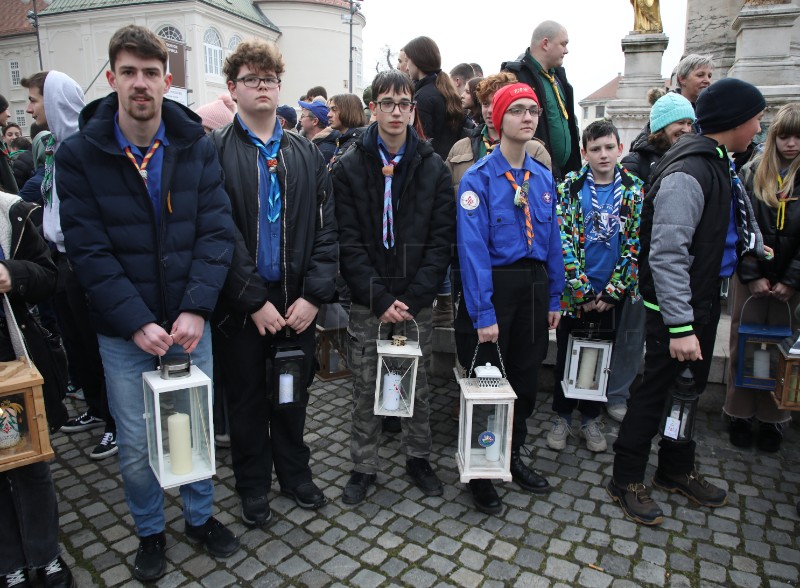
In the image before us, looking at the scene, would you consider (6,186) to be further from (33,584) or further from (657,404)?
(657,404)

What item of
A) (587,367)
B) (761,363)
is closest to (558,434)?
(587,367)

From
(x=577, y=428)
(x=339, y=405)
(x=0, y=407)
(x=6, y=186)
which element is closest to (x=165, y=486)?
(x=0, y=407)

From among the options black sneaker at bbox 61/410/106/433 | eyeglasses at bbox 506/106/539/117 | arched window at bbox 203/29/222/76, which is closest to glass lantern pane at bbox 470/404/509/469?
eyeglasses at bbox 506/106/539/117

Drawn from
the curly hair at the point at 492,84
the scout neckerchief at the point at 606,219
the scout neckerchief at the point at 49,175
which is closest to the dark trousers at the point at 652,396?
the scout neckerchief at the point at 606,219

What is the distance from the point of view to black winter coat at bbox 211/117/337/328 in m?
2.99

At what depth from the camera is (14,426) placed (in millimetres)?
2432

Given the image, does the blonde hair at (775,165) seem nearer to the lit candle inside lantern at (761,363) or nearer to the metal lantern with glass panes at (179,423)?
the lit candle inside lantern at (761,363)

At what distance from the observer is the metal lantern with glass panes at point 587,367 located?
3904mm

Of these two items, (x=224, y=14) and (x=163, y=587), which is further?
(x=224, y=14)

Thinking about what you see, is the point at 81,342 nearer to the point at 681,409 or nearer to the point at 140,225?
the point at 140,225

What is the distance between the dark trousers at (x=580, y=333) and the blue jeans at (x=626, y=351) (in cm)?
29

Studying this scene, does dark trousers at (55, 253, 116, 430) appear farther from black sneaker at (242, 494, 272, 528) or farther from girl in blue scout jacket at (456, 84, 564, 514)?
girl in blue scout jacket at (456, 84, 564, 514)

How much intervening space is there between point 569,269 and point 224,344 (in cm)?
228

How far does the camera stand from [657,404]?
134 inches
